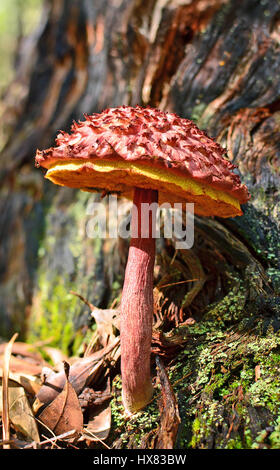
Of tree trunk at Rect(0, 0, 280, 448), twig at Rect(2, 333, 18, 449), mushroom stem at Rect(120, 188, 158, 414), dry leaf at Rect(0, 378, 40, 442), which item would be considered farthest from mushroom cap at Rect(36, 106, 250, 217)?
dry leaf at Rect(0, 378, 40, 442)

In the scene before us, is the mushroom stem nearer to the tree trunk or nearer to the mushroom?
the mushroom

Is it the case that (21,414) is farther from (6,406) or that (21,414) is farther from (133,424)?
(133,424)

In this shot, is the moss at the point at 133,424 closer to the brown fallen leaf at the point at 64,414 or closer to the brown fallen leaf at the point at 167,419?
the brown fallen leaf at the point at 167,419

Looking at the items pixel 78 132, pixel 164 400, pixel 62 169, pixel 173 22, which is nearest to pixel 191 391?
pixel 164 400

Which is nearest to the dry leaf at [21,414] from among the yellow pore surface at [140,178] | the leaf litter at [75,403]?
the leaf litter at [75,403]
